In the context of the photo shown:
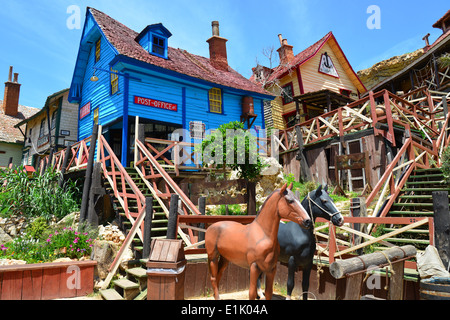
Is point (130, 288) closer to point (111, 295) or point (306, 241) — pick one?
point (111, 295)

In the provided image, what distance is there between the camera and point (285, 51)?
77.7 ft

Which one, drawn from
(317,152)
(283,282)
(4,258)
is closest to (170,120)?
(317,152)

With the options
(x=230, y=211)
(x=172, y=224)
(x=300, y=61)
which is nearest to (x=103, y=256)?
(x=172, y=224)

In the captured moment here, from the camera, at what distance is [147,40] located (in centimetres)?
1429

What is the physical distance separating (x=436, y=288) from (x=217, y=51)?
1854cm

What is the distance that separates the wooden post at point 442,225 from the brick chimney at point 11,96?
3063cm

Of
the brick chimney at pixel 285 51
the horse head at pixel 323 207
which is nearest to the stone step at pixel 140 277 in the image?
the horse head at pixel 323 207

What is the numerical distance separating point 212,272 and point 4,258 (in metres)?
6.57

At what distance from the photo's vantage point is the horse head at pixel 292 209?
268cm

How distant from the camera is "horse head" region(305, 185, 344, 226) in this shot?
340 centimetres
